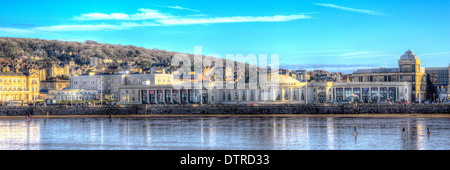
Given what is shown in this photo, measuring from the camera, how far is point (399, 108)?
3979 inches

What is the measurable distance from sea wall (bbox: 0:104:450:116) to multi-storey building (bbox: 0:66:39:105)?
2929cm

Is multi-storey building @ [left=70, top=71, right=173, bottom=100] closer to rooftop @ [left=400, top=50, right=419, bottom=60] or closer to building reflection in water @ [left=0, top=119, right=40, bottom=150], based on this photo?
rooftop @ [left=400, top=50, right=419, bottom=60]

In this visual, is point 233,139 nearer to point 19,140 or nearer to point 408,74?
point 19,140

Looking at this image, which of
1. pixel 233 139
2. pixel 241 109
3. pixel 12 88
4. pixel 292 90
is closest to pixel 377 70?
pixel 292 90

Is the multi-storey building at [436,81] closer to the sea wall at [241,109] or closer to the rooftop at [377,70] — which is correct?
the rooftop at [377,70]

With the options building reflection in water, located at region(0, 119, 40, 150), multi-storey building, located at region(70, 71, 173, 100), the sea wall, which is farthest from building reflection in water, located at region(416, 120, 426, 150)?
multi-storey building, located at region(70, 71, 173, 100)

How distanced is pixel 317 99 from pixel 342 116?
37160 millimetres

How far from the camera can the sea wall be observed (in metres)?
101

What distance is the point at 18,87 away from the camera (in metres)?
149

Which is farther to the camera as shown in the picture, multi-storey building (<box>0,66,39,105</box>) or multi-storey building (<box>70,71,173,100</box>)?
multi-storey building (<box>70,71,173,100</box>)

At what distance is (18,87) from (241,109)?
233 feet

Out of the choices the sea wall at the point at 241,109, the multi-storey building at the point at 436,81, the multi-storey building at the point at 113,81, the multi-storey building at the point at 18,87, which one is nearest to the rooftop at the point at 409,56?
the multi-storey building at the point at 436,81
